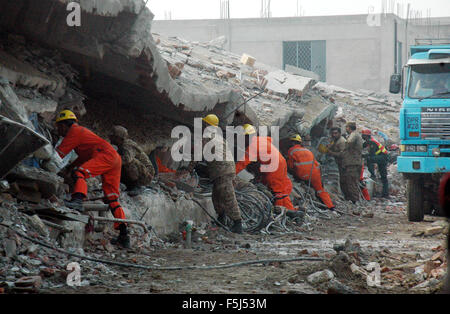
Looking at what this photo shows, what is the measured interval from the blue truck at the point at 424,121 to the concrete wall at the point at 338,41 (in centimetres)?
1768

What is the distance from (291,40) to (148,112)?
19.4m

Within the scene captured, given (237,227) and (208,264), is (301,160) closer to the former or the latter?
(237,227)

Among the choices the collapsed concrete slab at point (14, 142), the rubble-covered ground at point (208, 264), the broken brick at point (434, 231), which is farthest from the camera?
the broken brick at point (434, 231)

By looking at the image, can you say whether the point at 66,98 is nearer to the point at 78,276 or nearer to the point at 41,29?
the point at 41,29

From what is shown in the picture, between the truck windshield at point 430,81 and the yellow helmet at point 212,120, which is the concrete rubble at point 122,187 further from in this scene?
the truck windshield at point 430,81

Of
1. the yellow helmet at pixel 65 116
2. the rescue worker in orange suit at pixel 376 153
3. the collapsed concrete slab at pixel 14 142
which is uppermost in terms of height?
the yellow helmet at pixel 65 116

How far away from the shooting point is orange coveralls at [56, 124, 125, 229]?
24.1 ft

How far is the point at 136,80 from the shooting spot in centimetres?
857

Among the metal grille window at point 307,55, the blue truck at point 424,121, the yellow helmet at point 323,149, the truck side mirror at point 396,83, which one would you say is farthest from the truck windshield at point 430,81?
the metal grille window at point 307,55

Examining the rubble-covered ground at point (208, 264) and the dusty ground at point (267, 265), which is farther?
the dusty ground at point (267, 265)

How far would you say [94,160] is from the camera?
292 inches

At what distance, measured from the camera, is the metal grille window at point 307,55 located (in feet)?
93.9
